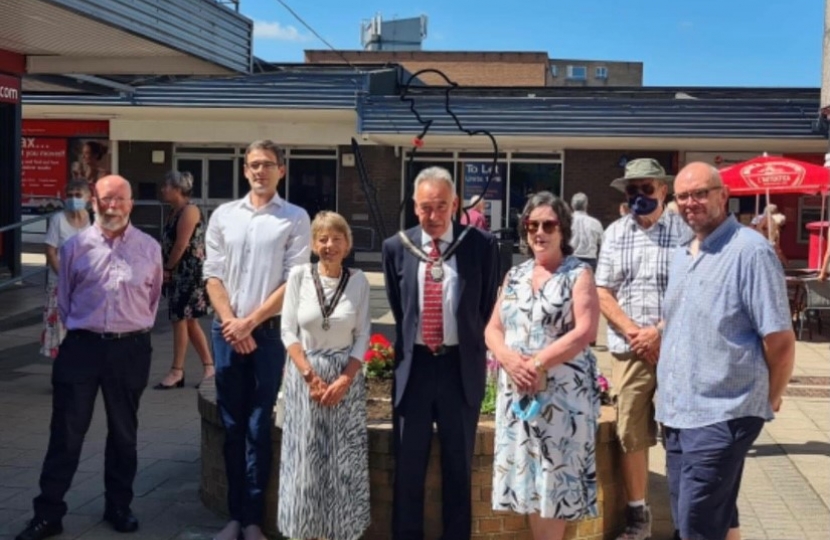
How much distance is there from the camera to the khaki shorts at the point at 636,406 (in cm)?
501

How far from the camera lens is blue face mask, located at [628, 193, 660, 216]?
5.08 m

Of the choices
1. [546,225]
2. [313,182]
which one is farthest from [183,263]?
[313,182]

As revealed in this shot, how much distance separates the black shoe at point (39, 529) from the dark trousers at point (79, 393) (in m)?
0.03

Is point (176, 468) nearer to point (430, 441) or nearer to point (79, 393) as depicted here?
point (79, 393)

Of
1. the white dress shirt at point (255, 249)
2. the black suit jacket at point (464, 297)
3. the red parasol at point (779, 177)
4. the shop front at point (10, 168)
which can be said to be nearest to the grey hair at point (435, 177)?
the black suit jacket at point (464, 297)

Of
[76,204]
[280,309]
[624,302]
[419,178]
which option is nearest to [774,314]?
[624,302]

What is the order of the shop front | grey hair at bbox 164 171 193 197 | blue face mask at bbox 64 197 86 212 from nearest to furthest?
blue face mask at bbox 64 197 86 212
grey hair at bbox 164 171 193 197
the shop front

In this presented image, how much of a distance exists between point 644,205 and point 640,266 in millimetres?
315

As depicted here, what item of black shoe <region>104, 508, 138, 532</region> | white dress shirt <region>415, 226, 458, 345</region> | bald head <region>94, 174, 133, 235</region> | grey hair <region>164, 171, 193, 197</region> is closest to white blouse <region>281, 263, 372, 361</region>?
white dress shirt <region>415, 226, 458, 345</region>

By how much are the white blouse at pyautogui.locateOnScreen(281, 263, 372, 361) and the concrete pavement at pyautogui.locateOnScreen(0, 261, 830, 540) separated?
1.29 meters

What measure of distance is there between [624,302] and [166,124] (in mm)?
20645

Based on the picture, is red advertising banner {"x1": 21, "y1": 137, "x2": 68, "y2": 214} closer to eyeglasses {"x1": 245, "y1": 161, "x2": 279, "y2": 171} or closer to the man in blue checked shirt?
eyeglasses {"x1": 245, "y1": 161, "x2": 279, "y2": 171}

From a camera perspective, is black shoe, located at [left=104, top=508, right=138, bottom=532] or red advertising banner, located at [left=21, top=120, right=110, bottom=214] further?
red advertising banner, located at [left=21, top=120, right=110, bottom=214]

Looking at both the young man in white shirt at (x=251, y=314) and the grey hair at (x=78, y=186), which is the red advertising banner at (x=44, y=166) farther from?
the young man in white shirt at (x=251, y=314)
